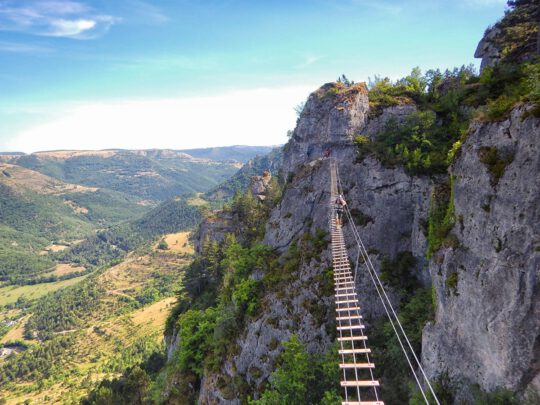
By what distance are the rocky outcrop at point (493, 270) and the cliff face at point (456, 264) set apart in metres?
0.05

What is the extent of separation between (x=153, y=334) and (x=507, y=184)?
527ft

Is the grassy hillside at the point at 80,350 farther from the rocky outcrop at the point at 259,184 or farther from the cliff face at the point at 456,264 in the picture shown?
the cliff face at the point at 456,264

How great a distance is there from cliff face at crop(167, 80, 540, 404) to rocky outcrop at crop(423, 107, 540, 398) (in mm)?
46

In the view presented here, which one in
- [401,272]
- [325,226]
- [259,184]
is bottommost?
[401,272]

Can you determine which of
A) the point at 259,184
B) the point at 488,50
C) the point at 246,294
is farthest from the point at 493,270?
the point at 259,184

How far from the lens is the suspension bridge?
47.5 feet

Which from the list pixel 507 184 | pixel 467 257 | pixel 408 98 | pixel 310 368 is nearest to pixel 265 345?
pixel 310 368

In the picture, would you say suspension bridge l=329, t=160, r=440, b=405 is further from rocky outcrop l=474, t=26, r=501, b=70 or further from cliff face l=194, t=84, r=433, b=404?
rocky outcrop l=474, t=26, r=501, b=70

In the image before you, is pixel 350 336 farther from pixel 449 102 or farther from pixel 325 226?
pixel 449 102

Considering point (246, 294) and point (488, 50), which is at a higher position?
point (488, 50)

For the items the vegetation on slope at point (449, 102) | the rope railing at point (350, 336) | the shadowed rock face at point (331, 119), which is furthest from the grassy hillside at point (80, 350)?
the vegetation on slope at point (449, 102)

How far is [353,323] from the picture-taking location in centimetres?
2761

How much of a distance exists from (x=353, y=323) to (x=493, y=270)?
16.1 meters

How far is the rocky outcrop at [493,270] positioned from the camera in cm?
1208
